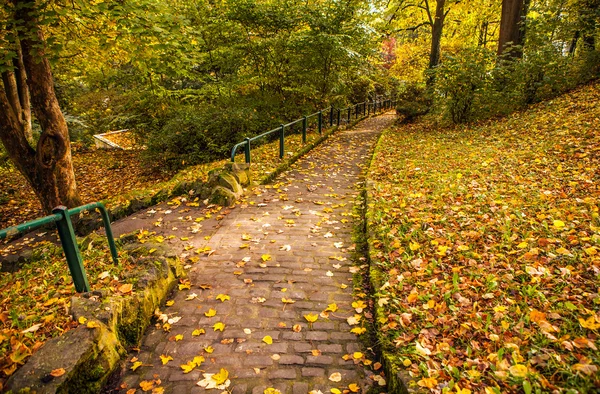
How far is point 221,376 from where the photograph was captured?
2750mm

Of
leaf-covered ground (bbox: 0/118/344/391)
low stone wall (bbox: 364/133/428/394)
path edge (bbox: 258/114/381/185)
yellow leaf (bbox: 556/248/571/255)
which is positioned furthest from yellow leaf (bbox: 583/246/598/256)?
path edge (bbox: 258/114/381/185)

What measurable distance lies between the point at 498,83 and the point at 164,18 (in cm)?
1055

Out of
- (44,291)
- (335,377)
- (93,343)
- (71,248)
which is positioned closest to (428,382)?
(335,377)

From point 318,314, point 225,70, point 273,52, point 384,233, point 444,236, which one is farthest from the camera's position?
point 225,70

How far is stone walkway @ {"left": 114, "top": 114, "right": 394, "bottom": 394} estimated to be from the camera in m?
2.82

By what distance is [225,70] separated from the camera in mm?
14211

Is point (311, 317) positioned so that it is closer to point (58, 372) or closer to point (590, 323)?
point (58, 372)

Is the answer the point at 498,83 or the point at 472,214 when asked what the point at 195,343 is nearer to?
the point at 472,214

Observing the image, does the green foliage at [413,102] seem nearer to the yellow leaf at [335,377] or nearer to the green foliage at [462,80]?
the green foliage at [462,80]

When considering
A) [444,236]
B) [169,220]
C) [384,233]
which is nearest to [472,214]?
[444,236]

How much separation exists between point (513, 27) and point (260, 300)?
1325 cm

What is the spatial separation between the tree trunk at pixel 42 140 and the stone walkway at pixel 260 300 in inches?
86.4

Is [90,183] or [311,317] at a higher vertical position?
[311,317]

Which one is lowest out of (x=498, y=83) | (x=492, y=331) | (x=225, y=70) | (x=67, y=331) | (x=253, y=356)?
(x=253, y=356)
